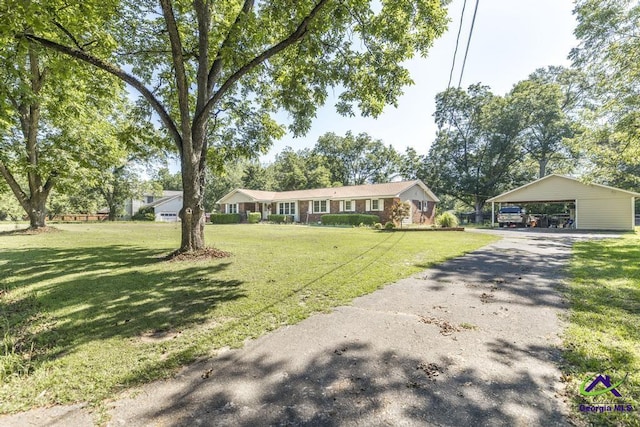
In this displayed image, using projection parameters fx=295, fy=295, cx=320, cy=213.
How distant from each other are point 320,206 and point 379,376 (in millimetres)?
28135

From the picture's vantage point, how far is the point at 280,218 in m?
31.5

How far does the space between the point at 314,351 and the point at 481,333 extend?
6.78ft

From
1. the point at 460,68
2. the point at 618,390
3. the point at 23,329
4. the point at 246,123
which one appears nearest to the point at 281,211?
the point at 246,123

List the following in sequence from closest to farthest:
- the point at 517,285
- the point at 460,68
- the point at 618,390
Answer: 1. the point at 618,390
2. the point at 517,285
3. the point at 460,68

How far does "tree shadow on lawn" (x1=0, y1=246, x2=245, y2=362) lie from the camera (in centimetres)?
369

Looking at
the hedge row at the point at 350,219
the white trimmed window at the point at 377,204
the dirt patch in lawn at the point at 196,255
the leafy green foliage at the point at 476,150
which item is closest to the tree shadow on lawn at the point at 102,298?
the dirt patch in lawn at the point at 196,255

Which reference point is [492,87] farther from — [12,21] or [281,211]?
[12,21]

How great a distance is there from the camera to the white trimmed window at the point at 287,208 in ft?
109

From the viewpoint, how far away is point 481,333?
3592 mm

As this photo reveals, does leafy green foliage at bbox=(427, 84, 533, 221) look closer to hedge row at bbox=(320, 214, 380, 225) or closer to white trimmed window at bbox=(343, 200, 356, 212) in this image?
white trimmed window at bbox=(343, 200, 356, 212)

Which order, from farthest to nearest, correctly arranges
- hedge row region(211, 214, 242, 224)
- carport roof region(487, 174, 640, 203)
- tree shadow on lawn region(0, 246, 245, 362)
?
hedge row region(211, 214, 242, 224)
carport roof region(487, 174, 640, 203)
tree shadow on lawn region(0, 246, 245, 362)

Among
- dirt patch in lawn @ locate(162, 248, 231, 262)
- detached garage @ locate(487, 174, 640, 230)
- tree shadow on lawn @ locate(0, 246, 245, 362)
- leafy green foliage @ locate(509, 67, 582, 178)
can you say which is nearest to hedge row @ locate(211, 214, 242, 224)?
tree shadow on lawn @ locate(0, 246, 245, 362)

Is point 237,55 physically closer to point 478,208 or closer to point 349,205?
point 349,205

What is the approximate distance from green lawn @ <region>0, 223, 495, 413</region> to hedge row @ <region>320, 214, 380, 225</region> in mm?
15830
